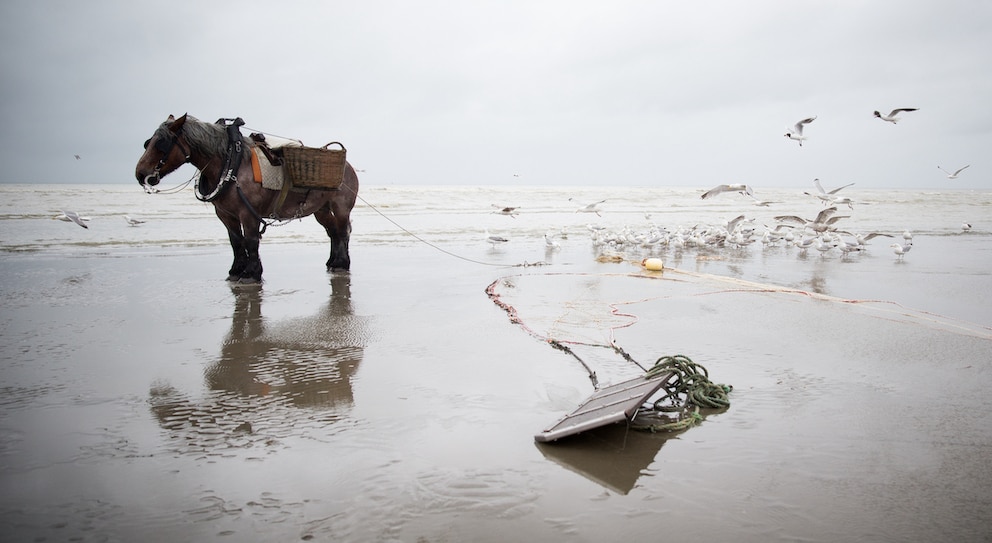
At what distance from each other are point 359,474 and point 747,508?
5.97 feet

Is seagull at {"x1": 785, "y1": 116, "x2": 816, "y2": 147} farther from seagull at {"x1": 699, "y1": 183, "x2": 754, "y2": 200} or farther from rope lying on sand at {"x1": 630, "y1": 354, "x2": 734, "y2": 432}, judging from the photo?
rope lying on sand at {"x1": 630, "y1": 354, "x2": 734, "y2": 432}

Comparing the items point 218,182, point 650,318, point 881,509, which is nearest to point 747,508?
point 881,509

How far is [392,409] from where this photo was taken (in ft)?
12.2

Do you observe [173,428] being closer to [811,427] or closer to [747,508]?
[747,508]

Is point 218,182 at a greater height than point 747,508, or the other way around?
point 218,182

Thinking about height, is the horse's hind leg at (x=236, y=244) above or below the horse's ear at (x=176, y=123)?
below

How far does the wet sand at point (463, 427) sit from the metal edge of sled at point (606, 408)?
11 centimetres

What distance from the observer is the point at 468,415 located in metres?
3.63

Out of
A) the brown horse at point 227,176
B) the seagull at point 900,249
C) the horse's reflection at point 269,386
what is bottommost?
the horse's reflection at point 269,386

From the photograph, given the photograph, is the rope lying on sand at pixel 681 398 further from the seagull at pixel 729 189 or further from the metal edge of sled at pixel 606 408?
the seagull at pixel 729 189

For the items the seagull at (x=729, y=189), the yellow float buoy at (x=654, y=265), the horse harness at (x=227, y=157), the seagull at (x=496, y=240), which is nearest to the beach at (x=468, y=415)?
the horse harness at (x=227, y=157)

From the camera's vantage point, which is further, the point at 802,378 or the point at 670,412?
the point at 802,378

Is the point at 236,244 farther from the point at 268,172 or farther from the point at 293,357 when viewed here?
the point at 293,357

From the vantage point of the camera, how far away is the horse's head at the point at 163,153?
7160 millimetres
